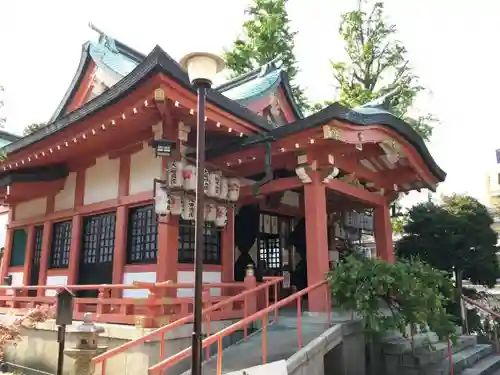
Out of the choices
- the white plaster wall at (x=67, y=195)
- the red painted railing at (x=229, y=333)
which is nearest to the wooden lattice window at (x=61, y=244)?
the white plaster wall at (x=67, y=195)

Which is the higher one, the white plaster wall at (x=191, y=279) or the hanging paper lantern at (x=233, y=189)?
the hanging paper lantern at (x=233, y=189)

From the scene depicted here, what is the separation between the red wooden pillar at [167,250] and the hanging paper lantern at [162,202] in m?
0.22

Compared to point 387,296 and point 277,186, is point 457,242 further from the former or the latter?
point 387,296

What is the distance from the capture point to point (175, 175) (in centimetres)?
735

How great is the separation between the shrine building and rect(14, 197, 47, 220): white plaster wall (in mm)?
33

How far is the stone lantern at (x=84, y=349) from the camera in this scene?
5078mm

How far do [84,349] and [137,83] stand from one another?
3784 millimetres

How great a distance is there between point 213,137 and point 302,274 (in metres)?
5.04

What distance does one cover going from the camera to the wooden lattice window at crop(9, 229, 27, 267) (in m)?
12.0

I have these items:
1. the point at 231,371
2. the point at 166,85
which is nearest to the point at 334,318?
→ the point at 231,371

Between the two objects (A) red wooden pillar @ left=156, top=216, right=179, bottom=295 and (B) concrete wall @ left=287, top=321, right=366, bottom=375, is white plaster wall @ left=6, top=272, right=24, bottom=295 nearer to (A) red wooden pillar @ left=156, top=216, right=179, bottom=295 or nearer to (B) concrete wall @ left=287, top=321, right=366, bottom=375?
(A) red wooden pillar @ left=156, top=216, right=179, bottom=295

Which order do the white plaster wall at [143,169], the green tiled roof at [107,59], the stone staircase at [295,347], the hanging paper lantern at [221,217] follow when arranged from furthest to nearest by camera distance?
the green tiled roof at [107,59], the hanging paper lantern at [221,217], the white plaster wall at [143,169], the stone staircase at [295,347]

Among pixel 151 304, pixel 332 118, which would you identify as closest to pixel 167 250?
pixel 151 304

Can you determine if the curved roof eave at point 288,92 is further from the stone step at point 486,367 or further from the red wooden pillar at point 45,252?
the stone step at point 486,367
